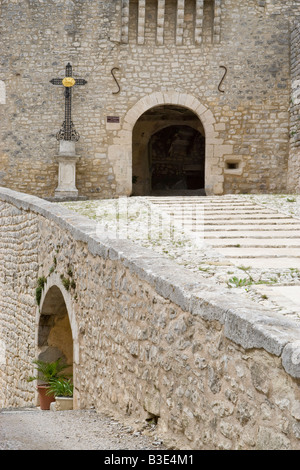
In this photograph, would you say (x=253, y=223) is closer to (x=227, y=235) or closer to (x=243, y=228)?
(x=243, y=228)

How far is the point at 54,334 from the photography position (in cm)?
674

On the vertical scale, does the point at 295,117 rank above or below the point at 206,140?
above

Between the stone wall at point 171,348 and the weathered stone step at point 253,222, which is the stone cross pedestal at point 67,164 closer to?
the stone wall at point 171,348

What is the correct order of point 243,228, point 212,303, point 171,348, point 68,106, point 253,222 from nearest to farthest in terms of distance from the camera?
point 212,303
point 171,348
point 243,228
point 253,222
point 68,106

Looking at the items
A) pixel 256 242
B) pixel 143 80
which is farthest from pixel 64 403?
pixel 143 80

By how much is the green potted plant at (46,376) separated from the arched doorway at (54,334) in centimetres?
16

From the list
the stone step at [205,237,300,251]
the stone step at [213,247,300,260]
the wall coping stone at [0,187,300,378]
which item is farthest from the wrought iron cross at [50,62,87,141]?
the stone step at [213,247,300,260]

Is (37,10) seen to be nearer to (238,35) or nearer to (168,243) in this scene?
(238,35)

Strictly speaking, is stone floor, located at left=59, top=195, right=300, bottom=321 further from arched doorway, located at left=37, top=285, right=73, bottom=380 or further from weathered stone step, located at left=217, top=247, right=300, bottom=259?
arched doorway, located at left=37, top=285, right=73, bottom=380

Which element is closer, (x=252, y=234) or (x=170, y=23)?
(x=252, y=234)

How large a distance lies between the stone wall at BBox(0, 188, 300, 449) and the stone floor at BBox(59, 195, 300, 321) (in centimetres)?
46

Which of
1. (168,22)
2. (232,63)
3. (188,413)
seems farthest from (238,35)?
(188,413)

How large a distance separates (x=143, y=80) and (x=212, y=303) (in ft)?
32.6

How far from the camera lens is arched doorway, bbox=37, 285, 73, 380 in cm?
652
